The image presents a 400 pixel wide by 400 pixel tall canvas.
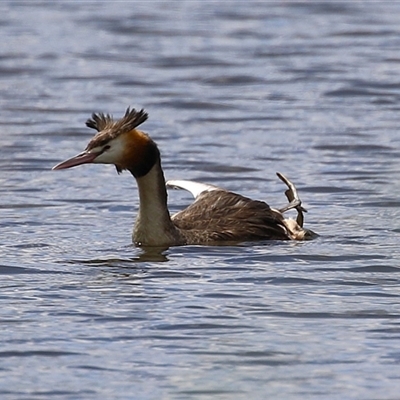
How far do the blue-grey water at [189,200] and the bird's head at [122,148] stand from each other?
0.66 meters

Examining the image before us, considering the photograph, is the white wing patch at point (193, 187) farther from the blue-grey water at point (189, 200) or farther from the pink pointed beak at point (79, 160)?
the pink pointed beak at point (79, 160)

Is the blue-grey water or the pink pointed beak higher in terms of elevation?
the pink pointed beak

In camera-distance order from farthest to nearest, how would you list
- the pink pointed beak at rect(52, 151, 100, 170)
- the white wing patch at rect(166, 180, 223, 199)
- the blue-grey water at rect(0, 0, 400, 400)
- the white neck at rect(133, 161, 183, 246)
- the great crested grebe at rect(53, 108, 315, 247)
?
the white wing patch at rect(166, 180, 223, 199)
the white neck at rect(133, 161, 183, 246)
the great crested grebe at rect(53, 108, 315, 247)
the pink pointed beak at rect(52, 151, 100, 170)
the blue-grey water at rect(0, 0, 400, 400)

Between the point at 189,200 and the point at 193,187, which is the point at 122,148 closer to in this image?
the point at 193,187

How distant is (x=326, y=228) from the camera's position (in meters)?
13.1

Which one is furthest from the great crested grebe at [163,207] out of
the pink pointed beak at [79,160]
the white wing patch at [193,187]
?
the white wing patch at [193,187]

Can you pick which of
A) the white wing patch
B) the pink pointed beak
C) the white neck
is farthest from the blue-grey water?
the pink pointed beak

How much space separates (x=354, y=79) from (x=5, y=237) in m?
9.48

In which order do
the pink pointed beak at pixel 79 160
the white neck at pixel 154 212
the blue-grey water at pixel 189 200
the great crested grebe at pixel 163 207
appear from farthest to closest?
the white neck at pixel 154 212 → the great crested grebe at pixel 163 207 → the pink pointed beak at pixel 79 160 → the blue-grey water at pixel 189 200

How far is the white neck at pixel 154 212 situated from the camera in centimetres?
1220

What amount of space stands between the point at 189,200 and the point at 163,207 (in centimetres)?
249

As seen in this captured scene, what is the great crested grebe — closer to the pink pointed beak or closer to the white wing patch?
the pink pointed beak

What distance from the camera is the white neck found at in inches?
480

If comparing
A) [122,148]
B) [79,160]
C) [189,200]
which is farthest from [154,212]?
[189,200]
